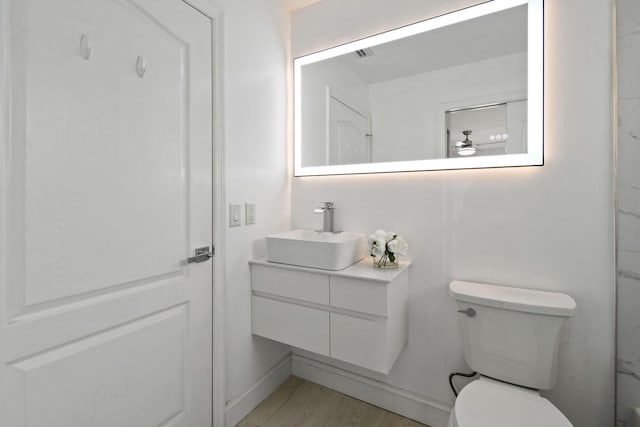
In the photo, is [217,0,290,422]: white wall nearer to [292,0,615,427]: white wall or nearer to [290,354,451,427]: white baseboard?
[290,354,451,427]: white baseboard

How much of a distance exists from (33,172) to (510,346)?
1826 mm

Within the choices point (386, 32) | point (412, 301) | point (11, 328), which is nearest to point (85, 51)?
point (11, 328)

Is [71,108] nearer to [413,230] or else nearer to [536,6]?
[413,230]

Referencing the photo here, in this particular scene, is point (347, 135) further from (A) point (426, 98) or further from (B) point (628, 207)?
(B) point (628, 207)

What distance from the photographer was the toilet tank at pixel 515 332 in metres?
1.21

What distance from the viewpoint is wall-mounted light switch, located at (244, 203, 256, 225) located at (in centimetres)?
168

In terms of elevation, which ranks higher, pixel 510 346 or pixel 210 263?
pixel 210 263

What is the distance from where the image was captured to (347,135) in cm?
188

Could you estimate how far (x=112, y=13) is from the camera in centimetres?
107

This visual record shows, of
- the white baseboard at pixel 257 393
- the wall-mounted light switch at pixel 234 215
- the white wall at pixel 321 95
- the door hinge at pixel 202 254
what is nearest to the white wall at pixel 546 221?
the white wall at pixel 321 95

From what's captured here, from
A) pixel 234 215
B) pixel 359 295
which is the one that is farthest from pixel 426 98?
pixel 234 215

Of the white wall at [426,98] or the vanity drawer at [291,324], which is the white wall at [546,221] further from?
the vanity drawer at [291,324]

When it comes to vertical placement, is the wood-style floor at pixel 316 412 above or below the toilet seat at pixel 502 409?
below

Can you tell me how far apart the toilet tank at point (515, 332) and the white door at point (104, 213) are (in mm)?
1254
